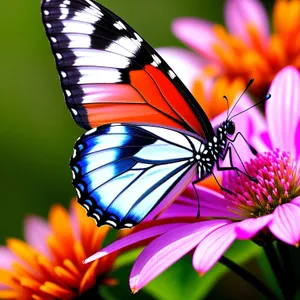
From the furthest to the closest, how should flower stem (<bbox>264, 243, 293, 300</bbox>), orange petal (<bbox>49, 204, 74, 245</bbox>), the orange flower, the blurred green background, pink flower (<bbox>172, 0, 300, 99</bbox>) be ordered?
1. the blurred green background
2. pink flower (<bbox>172, 0, 300, 99</bbox>)
3. orange petal (<bbox>49, 204, 74, 245</bbox>)
4. the orange flower
5. flower stem (<bbox>264, 243, 293, 300</bbox>)

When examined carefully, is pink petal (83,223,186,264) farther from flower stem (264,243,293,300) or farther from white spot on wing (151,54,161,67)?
white spot on wing (151,54,161,67)

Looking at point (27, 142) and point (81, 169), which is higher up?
point (27, 142)

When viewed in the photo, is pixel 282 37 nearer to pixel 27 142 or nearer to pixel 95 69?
pixel 95 69

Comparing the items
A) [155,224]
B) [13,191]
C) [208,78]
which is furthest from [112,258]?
[13,191]

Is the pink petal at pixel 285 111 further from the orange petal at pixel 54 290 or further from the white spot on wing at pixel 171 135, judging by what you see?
the orange petal at pixel 54 290

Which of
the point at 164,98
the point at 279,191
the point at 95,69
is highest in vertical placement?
the point at 95,69

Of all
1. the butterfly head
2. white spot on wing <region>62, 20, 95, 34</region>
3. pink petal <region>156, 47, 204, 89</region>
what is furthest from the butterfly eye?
pink petal <region>156, 47, 204, 89</region>

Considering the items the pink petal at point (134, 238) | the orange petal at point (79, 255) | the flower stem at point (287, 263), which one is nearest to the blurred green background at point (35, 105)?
the orange petal at point (79, 255)
